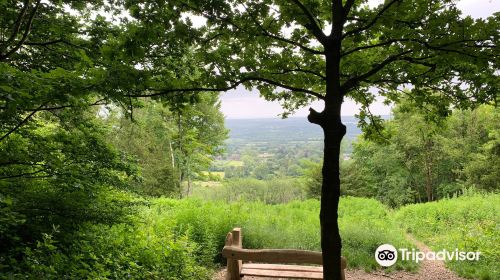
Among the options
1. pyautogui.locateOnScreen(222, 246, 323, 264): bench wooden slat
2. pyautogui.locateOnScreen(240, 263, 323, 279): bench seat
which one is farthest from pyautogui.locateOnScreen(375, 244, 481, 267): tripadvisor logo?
pyautogui.locateOnScreen(222, 246, 323, 264): bench wooden slat

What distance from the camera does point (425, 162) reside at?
3234 centimetres

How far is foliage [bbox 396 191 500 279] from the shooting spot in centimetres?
712

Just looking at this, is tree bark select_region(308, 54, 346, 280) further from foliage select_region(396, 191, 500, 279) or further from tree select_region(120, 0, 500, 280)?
foliage select_region(396, 191, 500, 279)

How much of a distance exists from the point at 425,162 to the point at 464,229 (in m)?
25.2

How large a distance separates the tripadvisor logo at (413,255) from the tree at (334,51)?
436 centimetres

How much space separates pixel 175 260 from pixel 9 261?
2599mm

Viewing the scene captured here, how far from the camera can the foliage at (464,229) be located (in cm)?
712

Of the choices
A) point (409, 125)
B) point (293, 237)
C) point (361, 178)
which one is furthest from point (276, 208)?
point (361, 178)

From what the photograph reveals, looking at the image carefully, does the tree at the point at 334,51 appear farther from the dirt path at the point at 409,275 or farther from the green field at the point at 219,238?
the dirt path at the point at 409,275

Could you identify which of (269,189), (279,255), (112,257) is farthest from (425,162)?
(112,257)

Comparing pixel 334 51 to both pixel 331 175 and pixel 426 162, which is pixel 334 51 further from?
pixel 426 162

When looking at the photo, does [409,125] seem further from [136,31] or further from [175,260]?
[136,31]

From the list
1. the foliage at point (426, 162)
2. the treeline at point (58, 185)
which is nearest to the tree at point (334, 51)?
the treeline at point (58, 185)

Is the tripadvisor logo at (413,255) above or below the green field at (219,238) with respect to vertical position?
below
